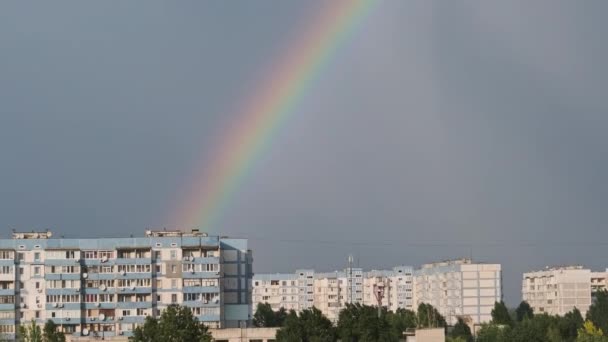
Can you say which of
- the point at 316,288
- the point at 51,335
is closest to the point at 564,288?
the point at 316,288

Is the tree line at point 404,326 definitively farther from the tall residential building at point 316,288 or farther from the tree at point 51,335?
the tall residential building at point 316,288

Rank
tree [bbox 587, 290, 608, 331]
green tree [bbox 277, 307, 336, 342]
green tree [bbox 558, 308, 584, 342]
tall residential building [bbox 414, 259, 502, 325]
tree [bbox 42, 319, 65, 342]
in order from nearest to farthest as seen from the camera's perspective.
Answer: green tree [bbox 277, 307, 336, 342] → tree [bbox 42, 319, 65, 342] → green tree [bbox 558, 308, 584, 342] → tree [bbox 587, 290, 608, 331] → tall residential building [bbox 414, 259, 502, 325]

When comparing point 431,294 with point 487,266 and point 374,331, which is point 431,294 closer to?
point 487,266

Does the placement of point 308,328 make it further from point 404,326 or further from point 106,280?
point 404,326

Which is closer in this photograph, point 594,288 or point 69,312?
point 69,312

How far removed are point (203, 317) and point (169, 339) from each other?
92.0 feet

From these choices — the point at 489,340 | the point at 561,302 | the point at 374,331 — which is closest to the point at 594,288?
the point at 561,302

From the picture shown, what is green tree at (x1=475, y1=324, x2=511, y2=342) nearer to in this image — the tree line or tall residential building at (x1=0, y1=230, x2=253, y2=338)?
the tree line

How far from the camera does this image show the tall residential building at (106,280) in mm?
80812

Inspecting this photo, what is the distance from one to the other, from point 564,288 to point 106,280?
249ft

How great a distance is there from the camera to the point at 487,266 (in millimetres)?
128625

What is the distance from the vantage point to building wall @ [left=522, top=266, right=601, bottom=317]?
459 feet

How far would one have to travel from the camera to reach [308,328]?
61.0m

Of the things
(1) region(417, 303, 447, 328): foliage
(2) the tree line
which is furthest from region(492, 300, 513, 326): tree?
(1) region(417, 303, 447, 328): foliage
